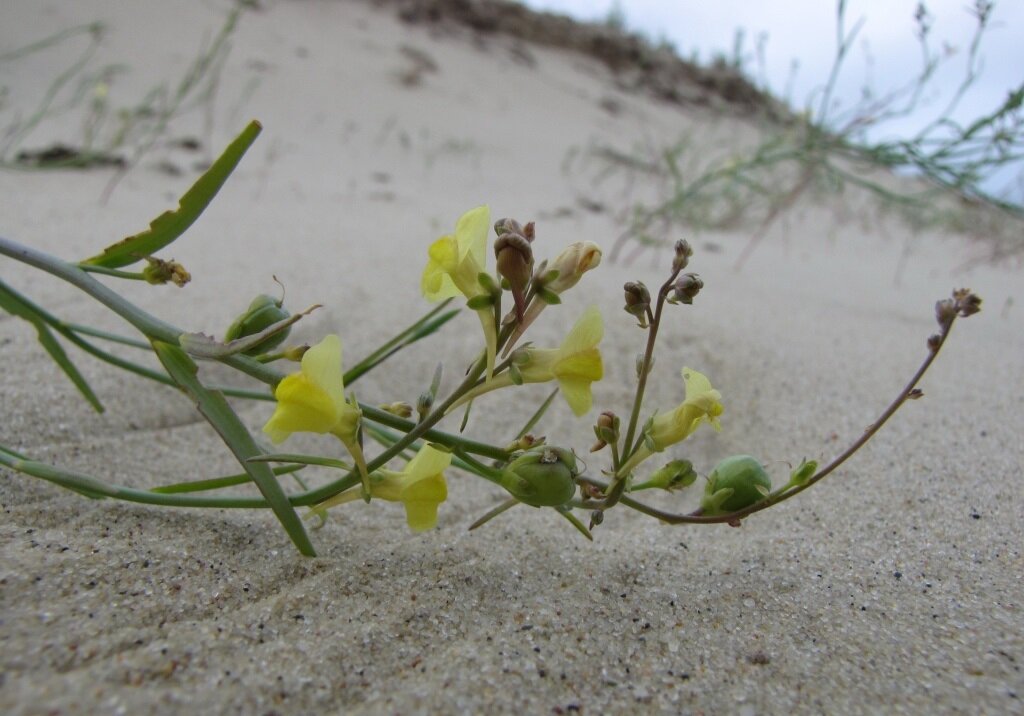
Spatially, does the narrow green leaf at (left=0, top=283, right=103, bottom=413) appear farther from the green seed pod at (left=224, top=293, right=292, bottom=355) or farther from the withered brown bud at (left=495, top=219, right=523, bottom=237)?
the withered brown bud at (left=495, top=219, right=523, bottom=237)

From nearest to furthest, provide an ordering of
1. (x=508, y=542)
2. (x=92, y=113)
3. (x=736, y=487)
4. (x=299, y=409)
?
(x=299, y=409) → (x=736, y=487) → (x=508, y=542) → (x=92, y=113)

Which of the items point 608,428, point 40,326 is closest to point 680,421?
point 608,428

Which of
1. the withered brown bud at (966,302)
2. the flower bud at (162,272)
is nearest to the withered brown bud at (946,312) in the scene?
the withered brown bud at (966,302)

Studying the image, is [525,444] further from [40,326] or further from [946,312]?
[40,326]

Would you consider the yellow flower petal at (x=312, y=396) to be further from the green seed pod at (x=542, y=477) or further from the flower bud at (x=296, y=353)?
the green seed pod at (x=542, y=477)

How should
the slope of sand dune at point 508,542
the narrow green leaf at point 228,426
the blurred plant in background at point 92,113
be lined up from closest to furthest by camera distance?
the slope of sand dune at point 508,542, the narrow green leaf at point 228,426, the blurred plant in background at point 92,113

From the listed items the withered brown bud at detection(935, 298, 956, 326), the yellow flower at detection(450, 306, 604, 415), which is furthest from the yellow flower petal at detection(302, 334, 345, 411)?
the withered brown bud at detection(935, 298, 956, 326)
